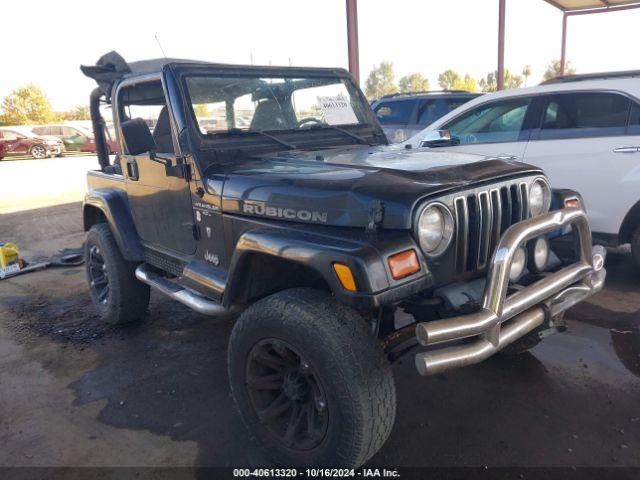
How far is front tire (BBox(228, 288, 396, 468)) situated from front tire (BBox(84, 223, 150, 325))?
1.91 metres

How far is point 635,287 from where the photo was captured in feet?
15.0

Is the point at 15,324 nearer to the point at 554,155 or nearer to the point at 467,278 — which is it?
the point at 467,278

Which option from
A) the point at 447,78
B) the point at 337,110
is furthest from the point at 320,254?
the point at 447,78

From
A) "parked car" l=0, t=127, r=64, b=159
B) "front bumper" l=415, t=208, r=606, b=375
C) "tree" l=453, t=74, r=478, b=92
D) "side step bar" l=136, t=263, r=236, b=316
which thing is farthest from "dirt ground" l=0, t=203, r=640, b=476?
"tree" l=453, t=74, r=478, b=92

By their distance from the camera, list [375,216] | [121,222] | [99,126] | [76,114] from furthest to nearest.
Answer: [76,114], [99,126], [121,222], [375,216]

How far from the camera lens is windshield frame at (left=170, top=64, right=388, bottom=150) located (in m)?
3.04

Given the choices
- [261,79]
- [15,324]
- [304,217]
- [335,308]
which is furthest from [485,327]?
[15,324]

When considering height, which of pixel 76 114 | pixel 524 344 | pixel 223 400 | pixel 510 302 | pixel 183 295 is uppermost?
pixel 76 114

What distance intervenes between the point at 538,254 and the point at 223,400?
201 centimetres

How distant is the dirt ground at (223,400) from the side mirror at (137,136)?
5.04 feet

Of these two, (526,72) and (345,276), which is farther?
(526,72)

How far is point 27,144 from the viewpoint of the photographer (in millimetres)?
22000

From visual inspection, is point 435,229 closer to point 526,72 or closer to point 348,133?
point 348,133

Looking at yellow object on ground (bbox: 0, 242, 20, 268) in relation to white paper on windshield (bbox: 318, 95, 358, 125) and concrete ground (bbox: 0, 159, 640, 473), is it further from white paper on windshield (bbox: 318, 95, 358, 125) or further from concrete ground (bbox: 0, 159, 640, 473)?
white paper on windshield (bbox: 318, 95, 358, 125)
